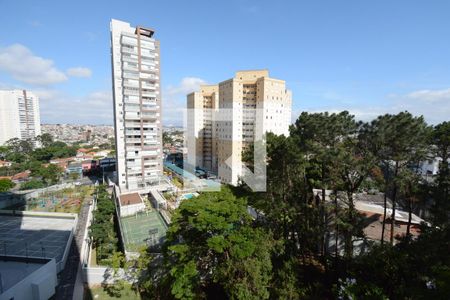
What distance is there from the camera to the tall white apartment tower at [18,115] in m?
63.7

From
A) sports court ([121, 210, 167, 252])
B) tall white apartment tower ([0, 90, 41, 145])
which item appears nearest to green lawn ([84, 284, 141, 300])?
sports court ([121, 210, 167, 252])

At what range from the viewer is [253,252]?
7.95 metres

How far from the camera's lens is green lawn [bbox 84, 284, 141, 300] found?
10680 mm

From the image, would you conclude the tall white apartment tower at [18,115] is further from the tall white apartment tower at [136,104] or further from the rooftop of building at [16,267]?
the rooftop of building at [16,267]

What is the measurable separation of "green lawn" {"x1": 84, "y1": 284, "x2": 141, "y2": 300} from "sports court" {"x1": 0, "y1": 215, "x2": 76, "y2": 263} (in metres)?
4.16

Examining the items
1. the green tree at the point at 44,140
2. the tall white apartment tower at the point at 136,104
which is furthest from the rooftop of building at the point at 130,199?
the green tree at the point at 44,140

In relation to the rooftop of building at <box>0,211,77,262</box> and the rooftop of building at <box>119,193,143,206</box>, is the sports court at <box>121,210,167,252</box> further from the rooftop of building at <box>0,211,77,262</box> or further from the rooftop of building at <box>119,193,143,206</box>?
the rooftop of building at <box>0,211,77,262</box>

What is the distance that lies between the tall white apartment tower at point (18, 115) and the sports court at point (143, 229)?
7450cm

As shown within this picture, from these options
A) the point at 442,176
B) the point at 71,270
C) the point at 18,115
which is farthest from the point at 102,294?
the point at 18,115

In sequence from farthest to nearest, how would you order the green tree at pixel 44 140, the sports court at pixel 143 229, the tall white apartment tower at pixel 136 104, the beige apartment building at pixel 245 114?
the green tree at pixel 44 140
the beige apartment building at pixel 245 114
the tall white apartment tower at pixel 136 104
the sports court at pixel 143 229

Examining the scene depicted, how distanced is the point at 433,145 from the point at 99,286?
1719 centimetres

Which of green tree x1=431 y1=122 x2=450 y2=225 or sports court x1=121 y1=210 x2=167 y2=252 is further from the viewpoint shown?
sports court x1=121 y1=210 x2=167 y2=252

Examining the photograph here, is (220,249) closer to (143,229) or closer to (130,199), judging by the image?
(143,229)

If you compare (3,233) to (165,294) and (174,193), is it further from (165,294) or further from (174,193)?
(165,294)
